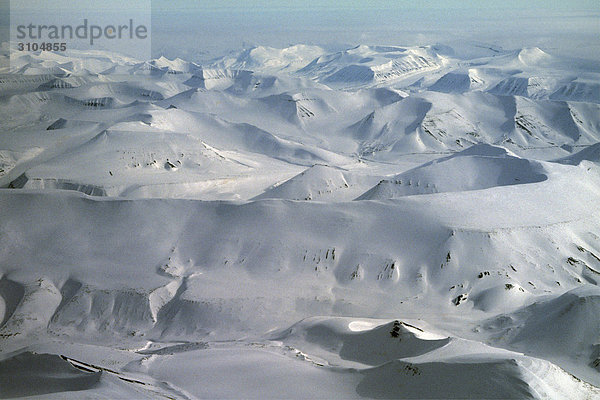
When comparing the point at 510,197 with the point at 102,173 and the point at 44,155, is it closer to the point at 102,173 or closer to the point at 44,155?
the point at 102,173

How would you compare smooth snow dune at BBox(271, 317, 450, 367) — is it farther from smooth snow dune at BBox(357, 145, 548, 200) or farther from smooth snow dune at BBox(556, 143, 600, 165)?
smooth snow dune at BBox(556, 143, 600, 165)

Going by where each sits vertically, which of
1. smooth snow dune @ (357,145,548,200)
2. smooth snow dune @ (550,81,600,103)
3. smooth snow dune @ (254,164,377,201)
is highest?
smooth snow dune @ (357,145,548,200)

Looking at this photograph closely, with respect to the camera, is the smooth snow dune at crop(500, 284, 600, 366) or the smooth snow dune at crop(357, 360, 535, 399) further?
the smooth snow dune at crop(500, 284, 600, 366)

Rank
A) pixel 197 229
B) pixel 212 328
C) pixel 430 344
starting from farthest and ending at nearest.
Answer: pixel 197 229 → pixel 212 328 → pixel 430 344

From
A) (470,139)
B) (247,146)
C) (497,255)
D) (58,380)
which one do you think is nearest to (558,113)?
(470,139)

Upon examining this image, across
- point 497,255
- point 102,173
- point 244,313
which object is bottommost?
point 102,173

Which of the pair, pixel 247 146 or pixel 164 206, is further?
pixel 247 146

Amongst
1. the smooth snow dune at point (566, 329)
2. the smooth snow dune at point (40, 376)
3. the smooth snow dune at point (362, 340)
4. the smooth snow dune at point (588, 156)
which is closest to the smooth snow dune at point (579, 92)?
the smooth snow dune at point (588, 156)

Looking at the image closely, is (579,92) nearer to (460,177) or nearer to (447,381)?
(460,177)

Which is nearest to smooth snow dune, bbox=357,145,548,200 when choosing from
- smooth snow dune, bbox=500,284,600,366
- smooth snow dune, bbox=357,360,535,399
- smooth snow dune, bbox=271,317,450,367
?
smooth snow dune, bbox=500,284,600,366
